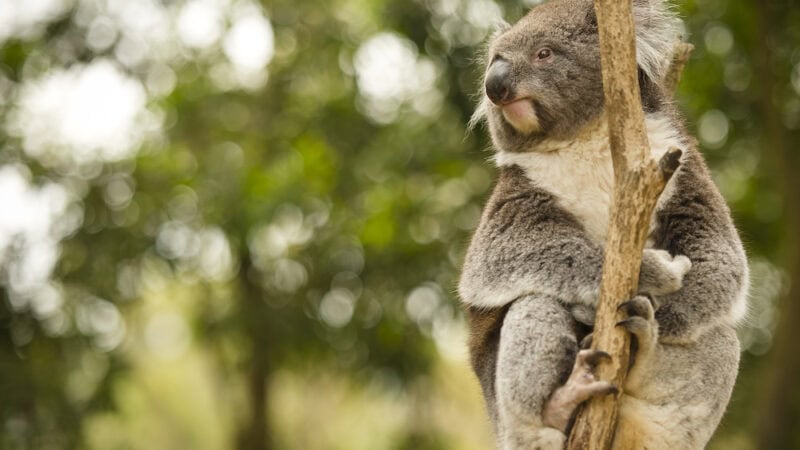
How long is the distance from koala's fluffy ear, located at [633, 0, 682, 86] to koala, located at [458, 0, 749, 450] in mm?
11

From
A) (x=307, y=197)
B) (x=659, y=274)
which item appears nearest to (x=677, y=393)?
(x=659, y=274)

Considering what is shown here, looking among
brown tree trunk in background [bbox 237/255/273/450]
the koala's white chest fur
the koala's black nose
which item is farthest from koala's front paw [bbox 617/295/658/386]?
brown tree trunk in background [bbox 237/255/273/450]

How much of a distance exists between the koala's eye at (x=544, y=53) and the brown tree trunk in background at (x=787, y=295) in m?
5.45

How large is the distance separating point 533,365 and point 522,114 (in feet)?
3.15

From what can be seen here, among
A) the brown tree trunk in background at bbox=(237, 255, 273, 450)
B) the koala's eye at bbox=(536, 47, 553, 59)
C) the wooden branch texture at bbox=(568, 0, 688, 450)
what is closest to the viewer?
the wooden branch texture at bbox=(568, 0, 688, 450)

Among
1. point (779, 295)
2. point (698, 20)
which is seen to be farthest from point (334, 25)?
point (779, 295)

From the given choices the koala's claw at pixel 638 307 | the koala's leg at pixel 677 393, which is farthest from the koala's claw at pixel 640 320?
the koala's leg at pixel 677 393

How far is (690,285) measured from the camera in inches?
147

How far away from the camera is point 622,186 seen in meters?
3.44

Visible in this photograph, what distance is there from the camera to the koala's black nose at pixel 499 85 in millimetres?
3961

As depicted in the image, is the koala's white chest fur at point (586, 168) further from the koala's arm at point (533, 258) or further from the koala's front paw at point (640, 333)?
the koala's front paw at point (640, 333)

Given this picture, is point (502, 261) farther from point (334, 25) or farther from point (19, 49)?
point (334, 25)

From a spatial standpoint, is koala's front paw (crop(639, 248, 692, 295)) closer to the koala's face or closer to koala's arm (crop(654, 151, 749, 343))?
koala's arm (crop(654, 151, 749, 343))

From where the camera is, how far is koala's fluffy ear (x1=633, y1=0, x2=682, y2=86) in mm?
4203
